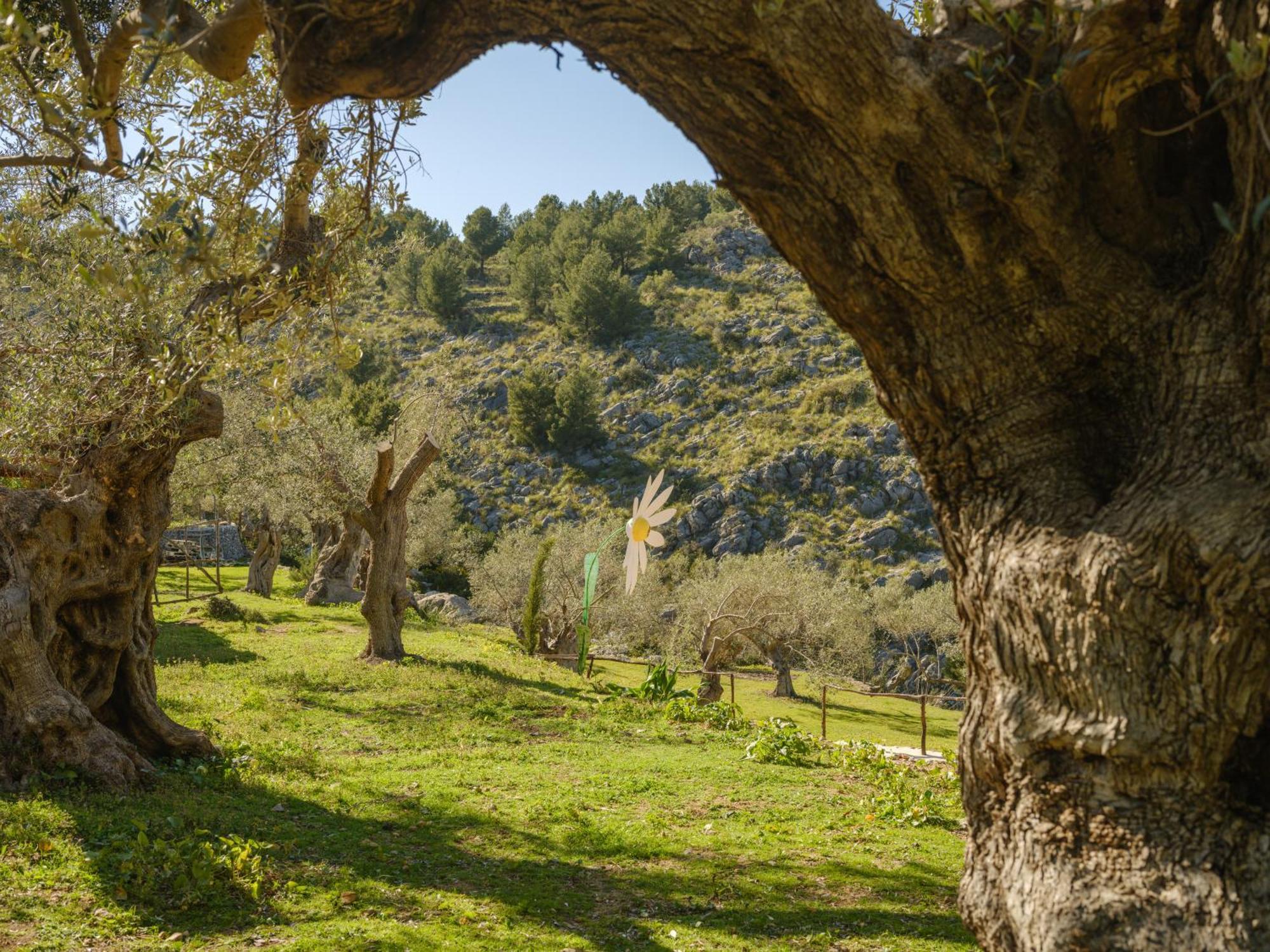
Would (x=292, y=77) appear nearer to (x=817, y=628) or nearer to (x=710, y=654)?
(x=710, y=654)

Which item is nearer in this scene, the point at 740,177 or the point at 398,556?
the point at 740,177

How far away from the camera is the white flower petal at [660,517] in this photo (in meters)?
18.0

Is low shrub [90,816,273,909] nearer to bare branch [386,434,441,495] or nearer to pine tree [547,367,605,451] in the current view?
bare branch [386,434,441,495]

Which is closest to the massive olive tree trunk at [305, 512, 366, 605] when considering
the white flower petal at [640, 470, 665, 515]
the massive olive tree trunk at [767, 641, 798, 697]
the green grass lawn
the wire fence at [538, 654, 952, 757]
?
the wire fence at [538, 654, 952, 757]

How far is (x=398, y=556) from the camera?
1853 centimetres

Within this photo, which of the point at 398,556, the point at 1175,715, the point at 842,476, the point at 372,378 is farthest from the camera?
the point at 372,378

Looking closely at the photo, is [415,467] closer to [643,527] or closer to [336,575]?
[643,527]

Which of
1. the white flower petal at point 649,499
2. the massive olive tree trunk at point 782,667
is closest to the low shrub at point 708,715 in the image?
the white flower petal at point 649,499

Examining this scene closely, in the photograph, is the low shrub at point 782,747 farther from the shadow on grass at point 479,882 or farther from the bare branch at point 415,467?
the bare branch at point 415,467

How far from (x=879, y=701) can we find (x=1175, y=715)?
84.1ft

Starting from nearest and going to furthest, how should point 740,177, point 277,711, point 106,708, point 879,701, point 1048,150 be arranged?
point 1048,150
point 740,177
point 106,708
point 277,711
point 879,701

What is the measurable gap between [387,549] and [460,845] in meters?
11.4

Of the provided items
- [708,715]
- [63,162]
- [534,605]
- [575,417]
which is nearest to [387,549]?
[534,605]

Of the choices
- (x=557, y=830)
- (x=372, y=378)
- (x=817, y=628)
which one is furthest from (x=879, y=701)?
(x=372, y=378)
